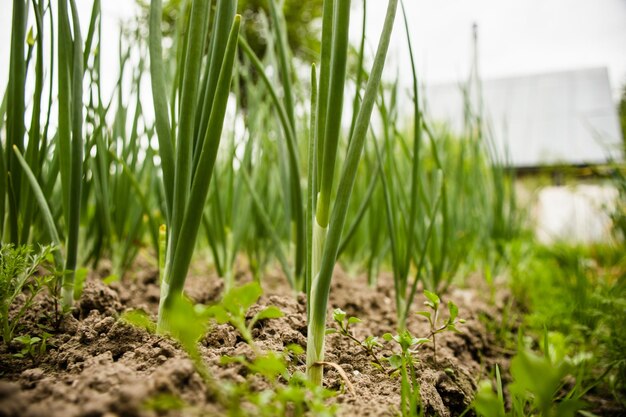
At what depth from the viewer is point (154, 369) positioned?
1.44 feet

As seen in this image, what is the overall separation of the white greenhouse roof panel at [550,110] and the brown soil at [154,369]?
33.5ft

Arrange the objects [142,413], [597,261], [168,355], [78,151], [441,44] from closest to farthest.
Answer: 1. [142,413]
2. [168,355]
3. [78,151]
4. [441,44]
5. [597,261]

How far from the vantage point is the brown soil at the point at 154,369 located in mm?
340

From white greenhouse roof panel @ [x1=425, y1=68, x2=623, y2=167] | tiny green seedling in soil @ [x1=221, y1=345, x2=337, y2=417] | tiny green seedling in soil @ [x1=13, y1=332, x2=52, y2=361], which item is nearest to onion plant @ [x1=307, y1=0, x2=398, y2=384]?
tiny green seedling in soil @ [x1=221, y1=345, x2=337, y2=417]

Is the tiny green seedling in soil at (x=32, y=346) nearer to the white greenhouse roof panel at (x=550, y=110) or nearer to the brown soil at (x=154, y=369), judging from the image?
the brown soil at (x=154, y=369)

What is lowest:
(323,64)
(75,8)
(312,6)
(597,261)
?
(597,261)

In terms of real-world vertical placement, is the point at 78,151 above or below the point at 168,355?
above

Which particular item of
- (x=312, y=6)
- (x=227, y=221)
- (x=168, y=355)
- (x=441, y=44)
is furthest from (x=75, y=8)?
(x=312, y=6)

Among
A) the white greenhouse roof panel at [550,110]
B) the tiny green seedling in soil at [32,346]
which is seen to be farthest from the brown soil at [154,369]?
the white greenhouse roof panel at [550,110]

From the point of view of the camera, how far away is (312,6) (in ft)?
34.4

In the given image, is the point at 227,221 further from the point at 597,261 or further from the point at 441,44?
the point at 597,261

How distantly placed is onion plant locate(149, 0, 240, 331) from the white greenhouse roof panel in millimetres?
10380

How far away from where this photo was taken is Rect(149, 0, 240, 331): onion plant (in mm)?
508

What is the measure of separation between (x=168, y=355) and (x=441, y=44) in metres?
1.41
